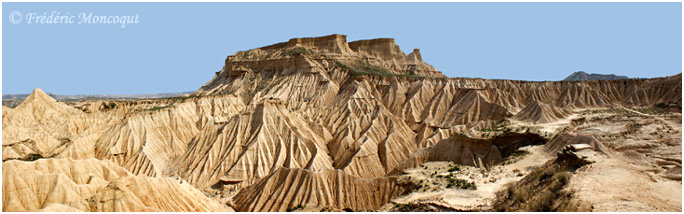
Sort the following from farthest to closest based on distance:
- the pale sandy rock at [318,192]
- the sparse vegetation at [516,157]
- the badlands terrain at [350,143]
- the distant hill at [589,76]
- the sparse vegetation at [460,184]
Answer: the distant hill at [589,76] < the pale sandy rock at [318,192] < the sparse vegetation at [516,157] < the sparse vegetation at [460,184] < the badlands terrain at [350,143]

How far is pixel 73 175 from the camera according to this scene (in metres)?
26.6

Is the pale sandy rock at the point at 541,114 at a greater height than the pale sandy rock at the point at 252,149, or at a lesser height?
greater

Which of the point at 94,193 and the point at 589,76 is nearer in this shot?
the point at 94,193

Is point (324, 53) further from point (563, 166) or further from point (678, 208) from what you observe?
point (678, 208)

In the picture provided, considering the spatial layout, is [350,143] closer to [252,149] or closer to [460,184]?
[252,149]

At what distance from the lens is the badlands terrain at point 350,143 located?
65.9 feet

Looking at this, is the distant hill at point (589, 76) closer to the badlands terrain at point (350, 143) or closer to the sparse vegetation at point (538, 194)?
the badlands terrain at point (350, 143)

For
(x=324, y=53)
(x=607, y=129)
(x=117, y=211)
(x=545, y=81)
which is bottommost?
Answer: (x=117, y=211)

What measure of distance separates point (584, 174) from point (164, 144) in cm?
4441

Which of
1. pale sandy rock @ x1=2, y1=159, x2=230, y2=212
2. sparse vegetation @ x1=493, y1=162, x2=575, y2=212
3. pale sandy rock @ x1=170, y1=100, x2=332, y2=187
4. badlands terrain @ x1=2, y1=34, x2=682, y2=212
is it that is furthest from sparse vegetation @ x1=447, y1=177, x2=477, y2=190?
pale sandy rock @ x1=170, y1=100, x2=332, y2=187

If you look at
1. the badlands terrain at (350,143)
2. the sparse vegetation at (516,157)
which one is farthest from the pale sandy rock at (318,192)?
the sparse vegetation at (516,157)

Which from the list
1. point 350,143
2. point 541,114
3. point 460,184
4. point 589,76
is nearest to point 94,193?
point 460,184

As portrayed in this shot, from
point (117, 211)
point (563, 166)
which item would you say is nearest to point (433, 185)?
point (563, 166)

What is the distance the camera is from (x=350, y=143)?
1932 inches
